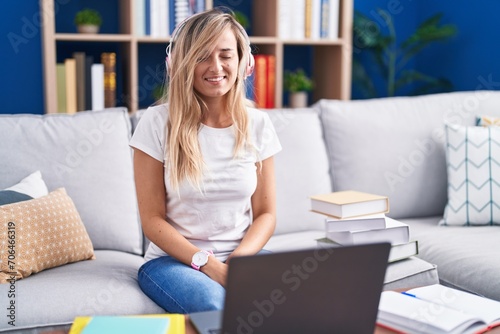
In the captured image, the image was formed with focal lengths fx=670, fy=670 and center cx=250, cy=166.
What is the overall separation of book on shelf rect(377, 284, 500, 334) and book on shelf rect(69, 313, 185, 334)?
41cm

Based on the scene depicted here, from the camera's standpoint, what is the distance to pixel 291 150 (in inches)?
91.7

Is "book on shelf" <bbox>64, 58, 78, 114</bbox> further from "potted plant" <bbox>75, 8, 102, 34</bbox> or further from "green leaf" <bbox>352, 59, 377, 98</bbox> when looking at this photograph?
"green leaf" <bbox>352, 59, 377, 98</bbox>

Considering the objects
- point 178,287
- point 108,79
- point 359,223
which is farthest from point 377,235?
point 108,79

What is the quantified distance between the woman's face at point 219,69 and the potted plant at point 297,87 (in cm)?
150

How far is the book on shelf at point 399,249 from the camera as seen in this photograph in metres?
1.90

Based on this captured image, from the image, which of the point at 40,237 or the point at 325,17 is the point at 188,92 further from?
the point at 325,17

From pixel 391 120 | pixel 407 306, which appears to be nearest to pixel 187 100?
pixel 407 306

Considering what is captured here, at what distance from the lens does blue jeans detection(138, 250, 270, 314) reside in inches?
59.5

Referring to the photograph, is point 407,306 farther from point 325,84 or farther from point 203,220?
point 325,84

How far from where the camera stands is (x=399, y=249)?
6.28 ft

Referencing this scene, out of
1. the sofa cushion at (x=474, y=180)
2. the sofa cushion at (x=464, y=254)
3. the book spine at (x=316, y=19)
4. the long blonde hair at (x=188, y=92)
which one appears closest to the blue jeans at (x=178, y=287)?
the long blonde hair at (x=188, y=92)


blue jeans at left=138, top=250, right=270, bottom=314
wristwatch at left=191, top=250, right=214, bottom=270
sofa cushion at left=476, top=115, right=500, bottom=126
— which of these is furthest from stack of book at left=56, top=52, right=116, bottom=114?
sofa cushion at left=476, top=115, right=500, bottom=126

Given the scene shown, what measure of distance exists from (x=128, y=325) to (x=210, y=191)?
661 millimetres

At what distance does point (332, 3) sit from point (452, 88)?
84cm
